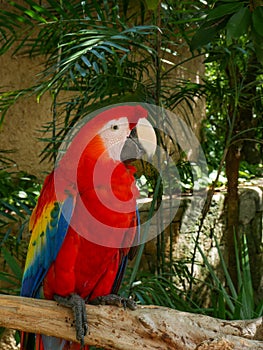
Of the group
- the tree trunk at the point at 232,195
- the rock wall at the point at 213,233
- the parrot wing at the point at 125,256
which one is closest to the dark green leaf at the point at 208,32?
the parrot wing at the point at 125,256

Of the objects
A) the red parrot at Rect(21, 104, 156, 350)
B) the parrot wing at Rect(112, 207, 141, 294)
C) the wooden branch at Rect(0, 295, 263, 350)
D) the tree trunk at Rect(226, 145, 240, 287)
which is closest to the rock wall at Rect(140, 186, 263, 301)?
the tree trunk at Rect(226, 145, 240, 287)

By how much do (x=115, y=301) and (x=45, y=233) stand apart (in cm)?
20

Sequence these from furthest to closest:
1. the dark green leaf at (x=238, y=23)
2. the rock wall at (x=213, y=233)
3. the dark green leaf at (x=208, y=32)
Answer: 1. the rock wall at (x=213, y=233)
2. the dark green leaf at (x=208, y=32)
3. the dark green leaf at (x=238, y=23)

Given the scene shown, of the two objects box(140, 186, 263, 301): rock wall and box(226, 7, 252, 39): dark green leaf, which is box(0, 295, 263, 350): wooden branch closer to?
box(226, 7, 252, 39): dark green leaf

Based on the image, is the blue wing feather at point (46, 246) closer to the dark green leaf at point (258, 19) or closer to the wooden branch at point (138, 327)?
the wooden branch at point (138, 327)

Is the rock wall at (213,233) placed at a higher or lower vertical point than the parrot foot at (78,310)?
higher

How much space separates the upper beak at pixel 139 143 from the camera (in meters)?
1.10

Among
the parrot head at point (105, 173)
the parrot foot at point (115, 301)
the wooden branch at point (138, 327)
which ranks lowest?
the wooden branch at point (138, 327)

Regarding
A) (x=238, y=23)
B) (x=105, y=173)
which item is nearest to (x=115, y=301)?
(x=105, y=173)

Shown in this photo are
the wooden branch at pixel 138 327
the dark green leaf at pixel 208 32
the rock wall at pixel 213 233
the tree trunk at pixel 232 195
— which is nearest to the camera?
the wooden branch at pixel 138 327

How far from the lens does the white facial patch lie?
1.07 metres

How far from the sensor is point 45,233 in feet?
3.66

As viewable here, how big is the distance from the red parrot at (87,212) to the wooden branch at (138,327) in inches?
1.3

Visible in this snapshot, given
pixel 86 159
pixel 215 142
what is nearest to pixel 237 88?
pixel 86 159
